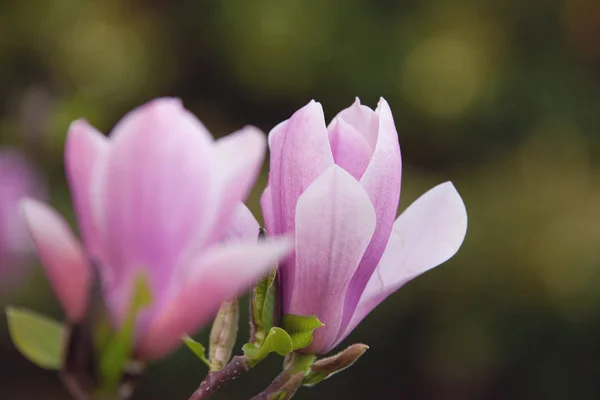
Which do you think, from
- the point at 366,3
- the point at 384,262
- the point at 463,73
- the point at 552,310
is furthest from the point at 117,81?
the point at 384,262

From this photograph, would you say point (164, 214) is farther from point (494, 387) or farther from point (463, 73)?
point (494, 387)

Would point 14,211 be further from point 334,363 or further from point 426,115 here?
point 334,363

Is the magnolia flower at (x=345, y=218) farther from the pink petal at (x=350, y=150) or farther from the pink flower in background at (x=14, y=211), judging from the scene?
the pink flower in background at (x=14, y=211)

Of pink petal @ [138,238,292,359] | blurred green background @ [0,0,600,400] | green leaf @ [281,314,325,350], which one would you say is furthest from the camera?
blurred green background @ [0,0,600,400]

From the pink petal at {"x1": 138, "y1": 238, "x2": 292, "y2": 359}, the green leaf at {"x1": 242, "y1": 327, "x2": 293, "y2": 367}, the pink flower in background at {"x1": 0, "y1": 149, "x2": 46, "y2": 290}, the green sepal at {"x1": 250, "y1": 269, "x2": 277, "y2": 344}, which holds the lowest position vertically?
the pink flower in background at {"x1": 0, "y1": 149, "x2": 46, "y2": 290}

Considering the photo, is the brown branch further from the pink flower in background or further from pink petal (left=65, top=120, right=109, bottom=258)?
the pink flower in background

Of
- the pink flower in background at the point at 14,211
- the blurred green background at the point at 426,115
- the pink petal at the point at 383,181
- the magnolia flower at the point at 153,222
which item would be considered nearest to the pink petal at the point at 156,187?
the magnolia flower at the point at 153,222

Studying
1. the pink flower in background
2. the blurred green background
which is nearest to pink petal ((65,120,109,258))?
the pink flower in background
